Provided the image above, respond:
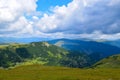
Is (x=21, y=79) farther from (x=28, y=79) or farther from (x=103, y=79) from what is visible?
(x=103, y=79)

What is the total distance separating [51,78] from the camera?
187 metres

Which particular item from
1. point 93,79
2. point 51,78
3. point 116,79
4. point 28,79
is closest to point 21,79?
point 28,79

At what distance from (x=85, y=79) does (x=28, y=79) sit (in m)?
39.8

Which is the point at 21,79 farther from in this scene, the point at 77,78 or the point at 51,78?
the point at 77,78

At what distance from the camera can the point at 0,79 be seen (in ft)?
599

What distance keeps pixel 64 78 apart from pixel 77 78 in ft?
30.2

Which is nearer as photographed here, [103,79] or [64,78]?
[103,79]

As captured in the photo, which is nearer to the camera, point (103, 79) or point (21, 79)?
point (103, 79)

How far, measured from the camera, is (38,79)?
180 meters

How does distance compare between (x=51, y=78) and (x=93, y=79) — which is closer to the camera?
(x=93, y=79)

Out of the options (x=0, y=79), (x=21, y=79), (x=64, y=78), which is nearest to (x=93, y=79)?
(x=64, y=78)

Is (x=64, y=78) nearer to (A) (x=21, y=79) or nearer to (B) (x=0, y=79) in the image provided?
(A) (x=21, y=79)

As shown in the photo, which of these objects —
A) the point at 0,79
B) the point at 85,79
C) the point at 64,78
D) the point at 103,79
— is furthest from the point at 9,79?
the point at 103,79

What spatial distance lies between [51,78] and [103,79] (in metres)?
39.1
